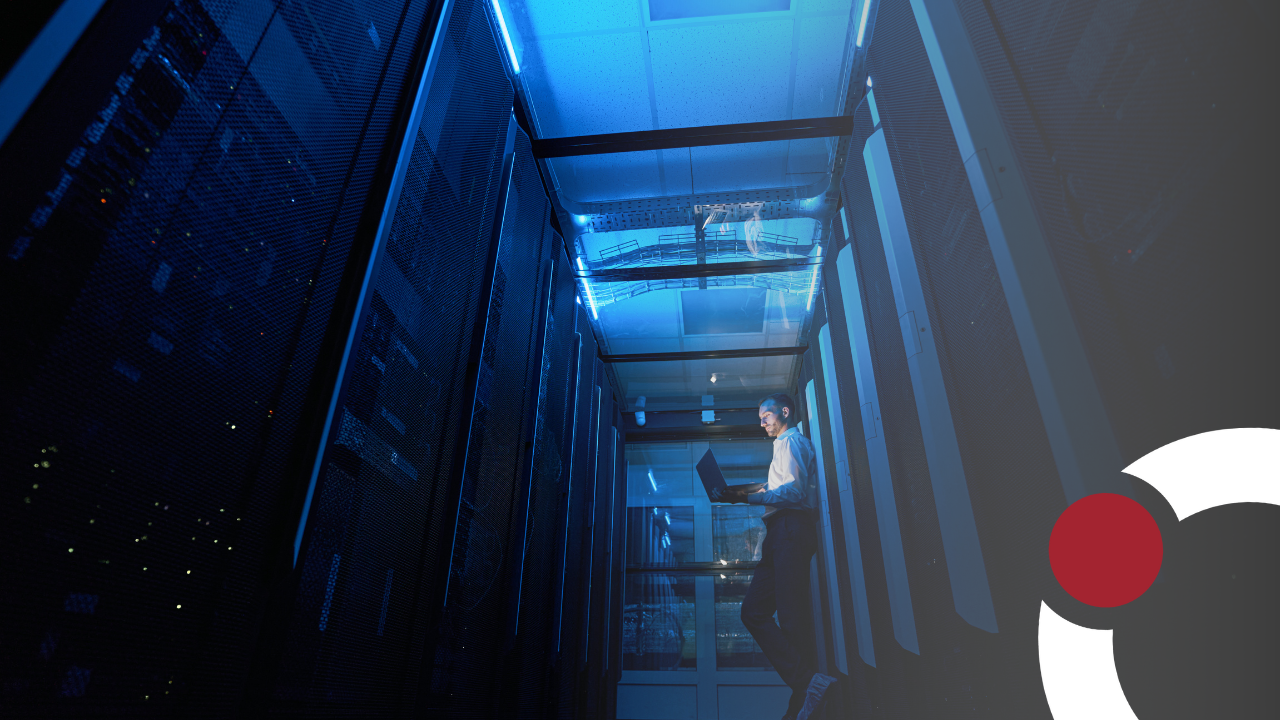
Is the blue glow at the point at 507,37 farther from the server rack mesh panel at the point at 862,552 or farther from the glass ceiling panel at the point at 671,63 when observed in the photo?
the server rack mesh panel at the point at 862,552

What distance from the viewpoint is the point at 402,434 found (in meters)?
1.49

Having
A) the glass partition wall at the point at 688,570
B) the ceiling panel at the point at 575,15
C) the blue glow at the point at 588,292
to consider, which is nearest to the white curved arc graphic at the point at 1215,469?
the ceiling panel at the point at 575,15

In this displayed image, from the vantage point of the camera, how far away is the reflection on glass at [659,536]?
5629 mm

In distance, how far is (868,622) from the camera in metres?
Result: 2.60

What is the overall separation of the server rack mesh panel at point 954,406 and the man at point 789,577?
857mm

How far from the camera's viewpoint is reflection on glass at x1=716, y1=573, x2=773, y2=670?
510 cm

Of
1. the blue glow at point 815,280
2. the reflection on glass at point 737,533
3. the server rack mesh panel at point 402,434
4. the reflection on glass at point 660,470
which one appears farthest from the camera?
the reflection on glass at point 660,470

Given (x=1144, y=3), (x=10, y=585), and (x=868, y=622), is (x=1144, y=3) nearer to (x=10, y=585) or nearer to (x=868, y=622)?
(x=10, y=585)

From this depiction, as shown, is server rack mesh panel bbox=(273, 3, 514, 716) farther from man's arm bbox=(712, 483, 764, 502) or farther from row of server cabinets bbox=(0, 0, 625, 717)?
man's arm bbox=(712, 483, 764, 502)

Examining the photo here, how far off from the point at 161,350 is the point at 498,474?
149 cm

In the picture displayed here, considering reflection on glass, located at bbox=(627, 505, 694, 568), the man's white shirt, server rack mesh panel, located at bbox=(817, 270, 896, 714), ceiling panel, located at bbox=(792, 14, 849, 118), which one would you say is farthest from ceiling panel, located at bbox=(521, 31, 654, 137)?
reflection on glass, located at bbox=(627, 505, 694, 568)

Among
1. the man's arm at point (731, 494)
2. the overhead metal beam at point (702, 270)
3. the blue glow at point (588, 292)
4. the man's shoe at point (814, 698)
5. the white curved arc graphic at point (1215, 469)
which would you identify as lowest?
the man's shoe at point (814, 698)

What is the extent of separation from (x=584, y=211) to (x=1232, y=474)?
9.57 feet

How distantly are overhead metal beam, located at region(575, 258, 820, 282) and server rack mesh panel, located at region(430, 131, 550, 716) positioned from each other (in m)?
0.88
